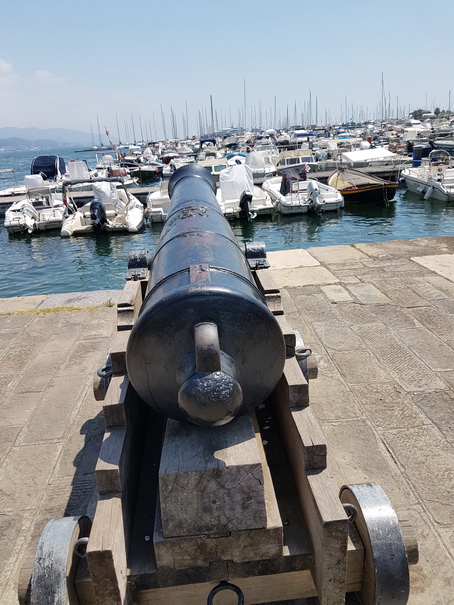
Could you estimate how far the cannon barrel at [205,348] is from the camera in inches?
82.1

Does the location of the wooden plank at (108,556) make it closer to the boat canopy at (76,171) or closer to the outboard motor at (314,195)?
the outboard motor at (314,195)

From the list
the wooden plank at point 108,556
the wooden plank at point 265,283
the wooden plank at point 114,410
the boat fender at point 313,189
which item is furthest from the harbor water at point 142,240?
the wooden plank at point 108,556

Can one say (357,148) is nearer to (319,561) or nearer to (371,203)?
(371,203)

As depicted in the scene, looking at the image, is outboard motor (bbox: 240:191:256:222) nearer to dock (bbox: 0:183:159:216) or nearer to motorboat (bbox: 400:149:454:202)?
dock (bbox: 0:183:159:216)

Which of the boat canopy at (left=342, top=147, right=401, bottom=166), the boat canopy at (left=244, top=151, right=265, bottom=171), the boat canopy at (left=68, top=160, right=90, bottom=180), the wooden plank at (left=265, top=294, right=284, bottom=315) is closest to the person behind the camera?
the wooden plank at (left=265, top=294, right=284, bottom=315)

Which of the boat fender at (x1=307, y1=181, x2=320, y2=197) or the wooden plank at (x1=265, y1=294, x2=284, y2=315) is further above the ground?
the wooden plank at (x1=265, y1=294, x2=284, y2=315)

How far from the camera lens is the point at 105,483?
2.44 meters

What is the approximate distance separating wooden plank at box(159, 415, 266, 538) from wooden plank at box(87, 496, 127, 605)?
22 cm

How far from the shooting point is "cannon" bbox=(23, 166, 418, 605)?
7.25ft

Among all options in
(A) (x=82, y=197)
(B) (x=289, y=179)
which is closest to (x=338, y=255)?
(B) (x=289, y=179)

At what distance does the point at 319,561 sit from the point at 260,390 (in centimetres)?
81

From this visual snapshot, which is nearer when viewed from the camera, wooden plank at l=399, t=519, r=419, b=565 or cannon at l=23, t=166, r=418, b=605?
cannon at l=23, t=166, r=418, b=605

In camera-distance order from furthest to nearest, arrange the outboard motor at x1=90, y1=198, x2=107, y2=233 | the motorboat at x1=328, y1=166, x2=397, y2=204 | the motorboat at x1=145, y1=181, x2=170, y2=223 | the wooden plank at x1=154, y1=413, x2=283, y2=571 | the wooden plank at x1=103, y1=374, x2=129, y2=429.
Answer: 1. the motorboat at x1=328, y1=166, x2=397, y2=204
2. the motorboat at x1=145, y1=181, x2=170, y2=223
3. the outboard motor at x1=90, y1=198, x2=107, y2=233
4. the wooden plank at x1=103, y1=374, x2=129, y2=429
5. the wooden plank at x1=154, y1=413, x2=283, y2=571

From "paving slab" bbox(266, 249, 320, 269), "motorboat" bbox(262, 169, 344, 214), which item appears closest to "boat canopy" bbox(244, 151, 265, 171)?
"motorboat" bbox(262, 169, 344, 214)
